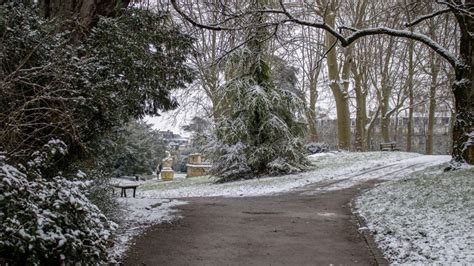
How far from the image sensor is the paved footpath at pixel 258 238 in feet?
18.4

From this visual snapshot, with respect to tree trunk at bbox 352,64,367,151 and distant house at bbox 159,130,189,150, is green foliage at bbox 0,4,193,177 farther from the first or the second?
distant house at bbox 159,130,189,150

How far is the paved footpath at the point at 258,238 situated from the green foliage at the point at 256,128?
704 centimetres

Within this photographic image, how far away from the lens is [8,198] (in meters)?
3.65

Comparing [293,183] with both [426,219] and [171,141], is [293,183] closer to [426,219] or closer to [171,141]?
[426,219]

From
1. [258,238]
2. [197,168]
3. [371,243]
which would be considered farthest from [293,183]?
[197,168]

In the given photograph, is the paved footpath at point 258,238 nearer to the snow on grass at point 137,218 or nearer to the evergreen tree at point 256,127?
the snow on grass at point 137,218

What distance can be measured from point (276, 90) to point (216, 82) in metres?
Result: 9.34

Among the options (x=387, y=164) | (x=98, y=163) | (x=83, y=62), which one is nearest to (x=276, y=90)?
(x=387, y=164)

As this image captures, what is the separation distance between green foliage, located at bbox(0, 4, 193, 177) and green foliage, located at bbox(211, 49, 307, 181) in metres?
7.61

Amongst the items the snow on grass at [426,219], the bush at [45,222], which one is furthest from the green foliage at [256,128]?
the bush at [45,222]

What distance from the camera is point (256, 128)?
1734 cm

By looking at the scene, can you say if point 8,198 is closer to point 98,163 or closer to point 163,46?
point 98,163

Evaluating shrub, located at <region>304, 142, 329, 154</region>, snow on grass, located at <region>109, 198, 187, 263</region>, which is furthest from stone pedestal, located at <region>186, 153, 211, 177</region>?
snow on grass, located at <region>109, 198, 187, 263</region>

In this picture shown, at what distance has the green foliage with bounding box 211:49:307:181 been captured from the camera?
1688 cm
